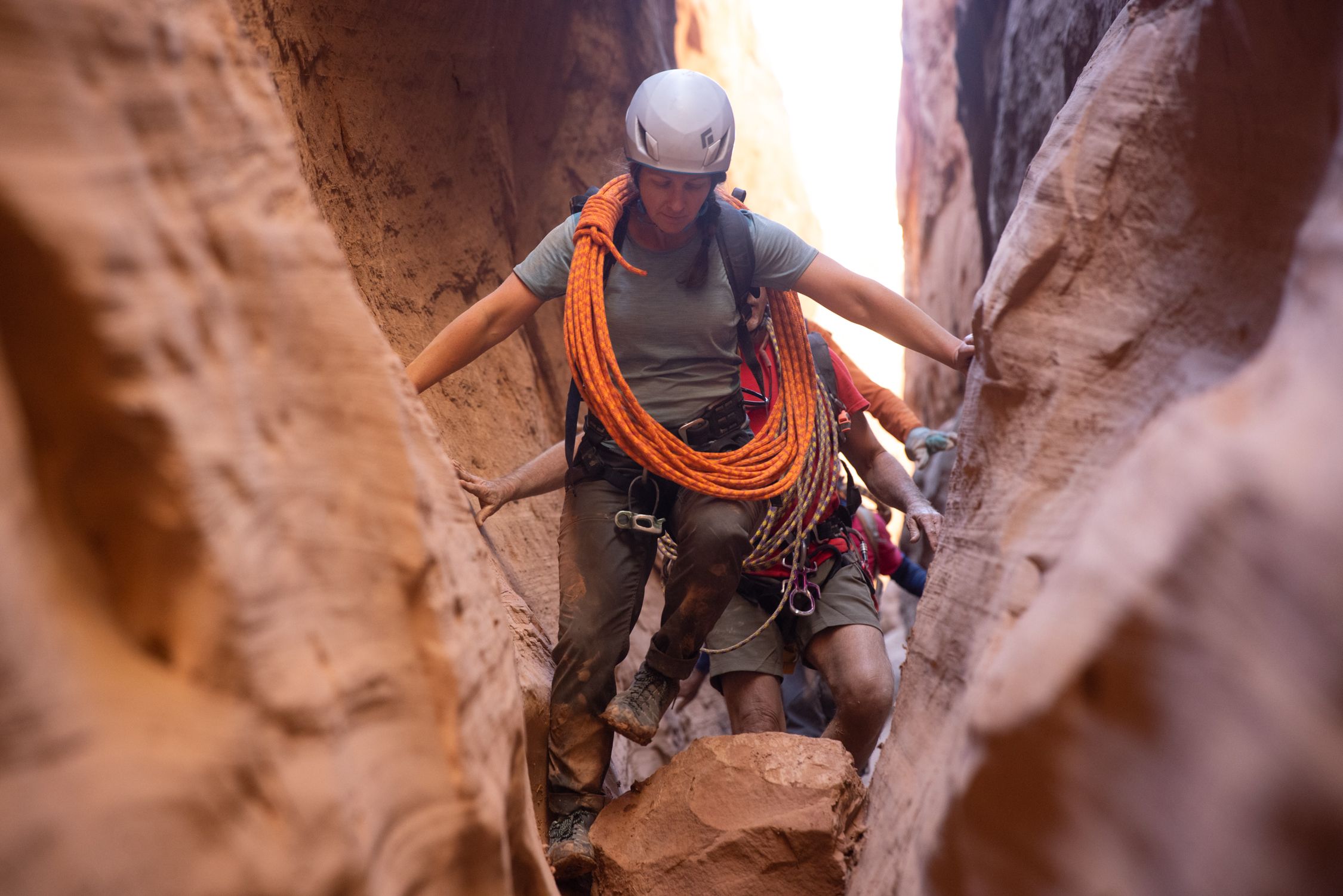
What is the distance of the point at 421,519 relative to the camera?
136 cm

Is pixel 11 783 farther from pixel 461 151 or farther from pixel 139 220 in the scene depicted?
pixel 461 151

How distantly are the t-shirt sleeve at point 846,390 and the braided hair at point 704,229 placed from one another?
0.97 meters

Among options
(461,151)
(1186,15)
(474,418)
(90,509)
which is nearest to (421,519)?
(90,509)

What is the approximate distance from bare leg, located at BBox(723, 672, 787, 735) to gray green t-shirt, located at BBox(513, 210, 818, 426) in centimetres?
96

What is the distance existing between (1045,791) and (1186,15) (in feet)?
4.46

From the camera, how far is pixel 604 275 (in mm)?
2697

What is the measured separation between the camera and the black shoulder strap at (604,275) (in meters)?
2.71

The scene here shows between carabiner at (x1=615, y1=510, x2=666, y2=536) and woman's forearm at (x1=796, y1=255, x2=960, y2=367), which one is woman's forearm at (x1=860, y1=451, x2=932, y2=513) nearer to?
woman's forearm at (x1=796, y1=255, x2=960, y2=367)

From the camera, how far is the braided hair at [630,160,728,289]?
2.71 meters

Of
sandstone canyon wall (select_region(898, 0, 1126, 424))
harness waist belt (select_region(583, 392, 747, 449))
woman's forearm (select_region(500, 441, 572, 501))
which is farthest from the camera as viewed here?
sandstone canyon wall (select_region(898, 0, 1126, 424))

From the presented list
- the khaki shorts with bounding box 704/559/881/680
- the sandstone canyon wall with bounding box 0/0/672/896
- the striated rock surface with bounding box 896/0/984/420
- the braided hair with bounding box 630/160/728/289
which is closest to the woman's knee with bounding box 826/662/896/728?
the khaki shorts with bounding box 704/559/881/680

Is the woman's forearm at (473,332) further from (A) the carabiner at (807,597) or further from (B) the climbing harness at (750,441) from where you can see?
(A) the carabiner at (807,597)

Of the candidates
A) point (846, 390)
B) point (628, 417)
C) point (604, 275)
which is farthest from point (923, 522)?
point (604, 275)

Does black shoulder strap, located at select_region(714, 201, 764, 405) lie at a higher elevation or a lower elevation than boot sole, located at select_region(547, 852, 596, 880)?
higher
